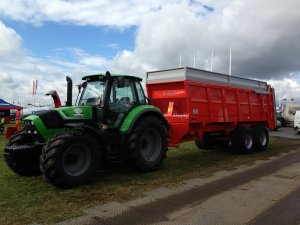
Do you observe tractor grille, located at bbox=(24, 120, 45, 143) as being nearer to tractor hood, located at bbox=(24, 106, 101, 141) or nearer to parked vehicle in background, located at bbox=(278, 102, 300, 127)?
tractor hood, located at bbox=(24, 106, 101, 141)

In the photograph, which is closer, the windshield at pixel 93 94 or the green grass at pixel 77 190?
the green grass at pixel 77 190

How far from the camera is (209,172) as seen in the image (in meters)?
8.86

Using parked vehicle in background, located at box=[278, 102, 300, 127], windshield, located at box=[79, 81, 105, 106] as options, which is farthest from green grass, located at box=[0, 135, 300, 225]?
parked vehicle in background, located at box=[278, 102, 300, 127]

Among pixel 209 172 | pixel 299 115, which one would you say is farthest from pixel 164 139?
pixel 299 115

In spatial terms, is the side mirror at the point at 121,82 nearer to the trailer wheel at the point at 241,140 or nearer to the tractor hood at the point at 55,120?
the tractor hood at the point at 55,120

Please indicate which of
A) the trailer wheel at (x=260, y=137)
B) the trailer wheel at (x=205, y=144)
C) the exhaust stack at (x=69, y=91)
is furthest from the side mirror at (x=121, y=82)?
the trailer wheel at (x=260, y=137)

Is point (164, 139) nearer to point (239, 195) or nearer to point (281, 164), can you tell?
point (239, 195)

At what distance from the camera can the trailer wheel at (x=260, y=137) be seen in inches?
521

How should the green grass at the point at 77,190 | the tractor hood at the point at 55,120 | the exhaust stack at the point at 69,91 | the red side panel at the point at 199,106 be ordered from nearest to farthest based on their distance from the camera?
the green grass at the point at 77,190 → the tractor hood at the point at 55,120 → the exhaust stack at the point at 69,91 → the red side panel at the point at 199,106

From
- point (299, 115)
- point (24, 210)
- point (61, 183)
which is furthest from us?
point (299, 115)

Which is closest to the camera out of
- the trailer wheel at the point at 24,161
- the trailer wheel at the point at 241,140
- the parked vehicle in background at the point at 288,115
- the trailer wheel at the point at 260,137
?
the trailer wheel at the point at 24,161

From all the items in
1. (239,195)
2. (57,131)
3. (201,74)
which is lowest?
(239,195)

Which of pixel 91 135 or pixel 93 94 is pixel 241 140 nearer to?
pixel 93 94

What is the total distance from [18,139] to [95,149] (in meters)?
1.76
